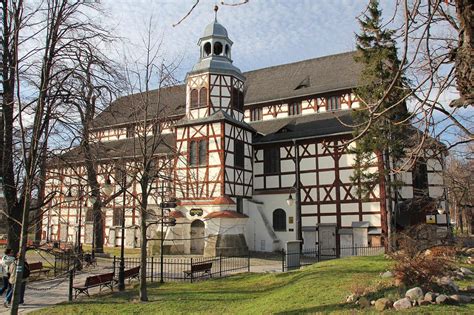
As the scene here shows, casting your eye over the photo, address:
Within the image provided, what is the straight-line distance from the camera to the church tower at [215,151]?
2675 centimetres

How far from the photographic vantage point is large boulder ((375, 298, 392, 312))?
845cm

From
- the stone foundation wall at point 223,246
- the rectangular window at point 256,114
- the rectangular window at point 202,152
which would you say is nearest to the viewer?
the stone foundation wall at point 223,246

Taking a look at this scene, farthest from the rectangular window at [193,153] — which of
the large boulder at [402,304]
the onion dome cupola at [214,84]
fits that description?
the large boulder at [402,304]

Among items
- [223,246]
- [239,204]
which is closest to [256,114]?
[239,204]

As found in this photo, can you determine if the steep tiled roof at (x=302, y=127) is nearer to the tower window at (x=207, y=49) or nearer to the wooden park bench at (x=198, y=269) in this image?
the tower window at (x=207, y=49)

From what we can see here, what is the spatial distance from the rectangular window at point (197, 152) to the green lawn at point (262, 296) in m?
13.5

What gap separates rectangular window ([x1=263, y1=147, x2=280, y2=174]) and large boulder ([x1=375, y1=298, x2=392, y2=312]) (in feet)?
71.7

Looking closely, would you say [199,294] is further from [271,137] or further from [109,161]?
[271,137]

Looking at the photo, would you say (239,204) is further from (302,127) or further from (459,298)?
(459,298)

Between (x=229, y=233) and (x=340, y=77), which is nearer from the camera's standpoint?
(x=229, y=233)

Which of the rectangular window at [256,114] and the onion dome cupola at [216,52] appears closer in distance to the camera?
the onion dome cupola at [216,52]

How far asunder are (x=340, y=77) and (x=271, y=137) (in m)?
7.34

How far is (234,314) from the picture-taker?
10836 mm

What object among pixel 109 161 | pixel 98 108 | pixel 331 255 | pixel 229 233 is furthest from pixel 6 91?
pixel 331 255
